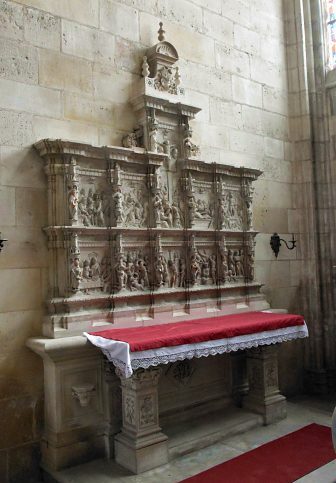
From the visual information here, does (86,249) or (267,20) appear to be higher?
(267,20)

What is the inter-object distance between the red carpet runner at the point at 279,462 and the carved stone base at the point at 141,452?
0.33 meters

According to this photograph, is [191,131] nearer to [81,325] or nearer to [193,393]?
[81,325]

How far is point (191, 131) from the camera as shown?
508 cm

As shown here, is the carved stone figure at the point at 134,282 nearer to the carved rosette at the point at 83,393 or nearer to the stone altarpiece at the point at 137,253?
the stone altarpiece at the point at 137,253

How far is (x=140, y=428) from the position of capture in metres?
3.82

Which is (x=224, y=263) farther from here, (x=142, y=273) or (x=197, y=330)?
(x=197, y=330)

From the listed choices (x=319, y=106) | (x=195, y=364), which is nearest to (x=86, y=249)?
(x=195, y=364)

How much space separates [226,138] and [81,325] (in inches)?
118

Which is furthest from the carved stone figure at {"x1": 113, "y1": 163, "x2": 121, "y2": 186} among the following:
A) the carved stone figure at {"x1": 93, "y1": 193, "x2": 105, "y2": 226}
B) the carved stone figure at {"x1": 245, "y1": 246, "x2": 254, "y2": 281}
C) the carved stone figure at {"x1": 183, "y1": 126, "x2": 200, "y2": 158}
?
the carved stone figure at {"x1": 245, "y1": 246, "x2": 254, "y2": 281}

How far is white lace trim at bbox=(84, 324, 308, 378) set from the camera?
3541 mm

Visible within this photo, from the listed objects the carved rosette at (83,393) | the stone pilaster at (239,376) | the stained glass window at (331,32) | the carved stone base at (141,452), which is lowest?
the carved stone base at (141,452)

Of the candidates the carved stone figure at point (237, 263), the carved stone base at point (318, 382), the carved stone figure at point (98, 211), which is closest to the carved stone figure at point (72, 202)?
the carved stone figure at point (98, 211)

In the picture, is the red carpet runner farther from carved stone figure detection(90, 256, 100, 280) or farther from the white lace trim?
carved stone figure detection(90, 256, 100, 280)

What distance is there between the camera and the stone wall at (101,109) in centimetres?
393
